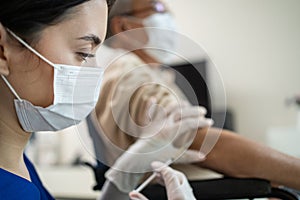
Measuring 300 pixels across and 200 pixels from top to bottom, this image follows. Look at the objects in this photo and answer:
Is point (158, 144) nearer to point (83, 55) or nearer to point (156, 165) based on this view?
point (156, 165)

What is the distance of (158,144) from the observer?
1.00 meters

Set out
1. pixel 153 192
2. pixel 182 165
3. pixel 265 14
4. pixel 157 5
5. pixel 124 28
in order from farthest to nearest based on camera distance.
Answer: pixel 265 14, pixel 157 5, pixel 124 28, pixel 182 165, pixel 153 192

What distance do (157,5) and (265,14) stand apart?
1.83 meters

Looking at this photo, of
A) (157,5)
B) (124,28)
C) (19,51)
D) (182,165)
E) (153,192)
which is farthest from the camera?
(157,5)

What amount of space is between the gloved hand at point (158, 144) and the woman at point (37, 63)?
275mm

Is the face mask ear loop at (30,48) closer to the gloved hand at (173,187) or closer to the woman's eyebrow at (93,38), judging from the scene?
the woman's eyebrow at (93,38)

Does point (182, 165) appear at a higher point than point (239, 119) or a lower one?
higher

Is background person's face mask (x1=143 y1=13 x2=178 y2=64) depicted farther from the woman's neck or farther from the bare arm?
the woman's neck

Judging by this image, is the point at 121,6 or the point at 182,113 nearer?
the point at 182,113

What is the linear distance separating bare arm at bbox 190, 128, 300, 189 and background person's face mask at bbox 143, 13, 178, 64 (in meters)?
0.29

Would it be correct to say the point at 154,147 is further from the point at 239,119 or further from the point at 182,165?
the point at 239,119

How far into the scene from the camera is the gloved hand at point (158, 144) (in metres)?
0.99

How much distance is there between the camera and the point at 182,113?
1019 millimetres

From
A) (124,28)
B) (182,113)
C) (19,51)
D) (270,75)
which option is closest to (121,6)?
(124,28)
